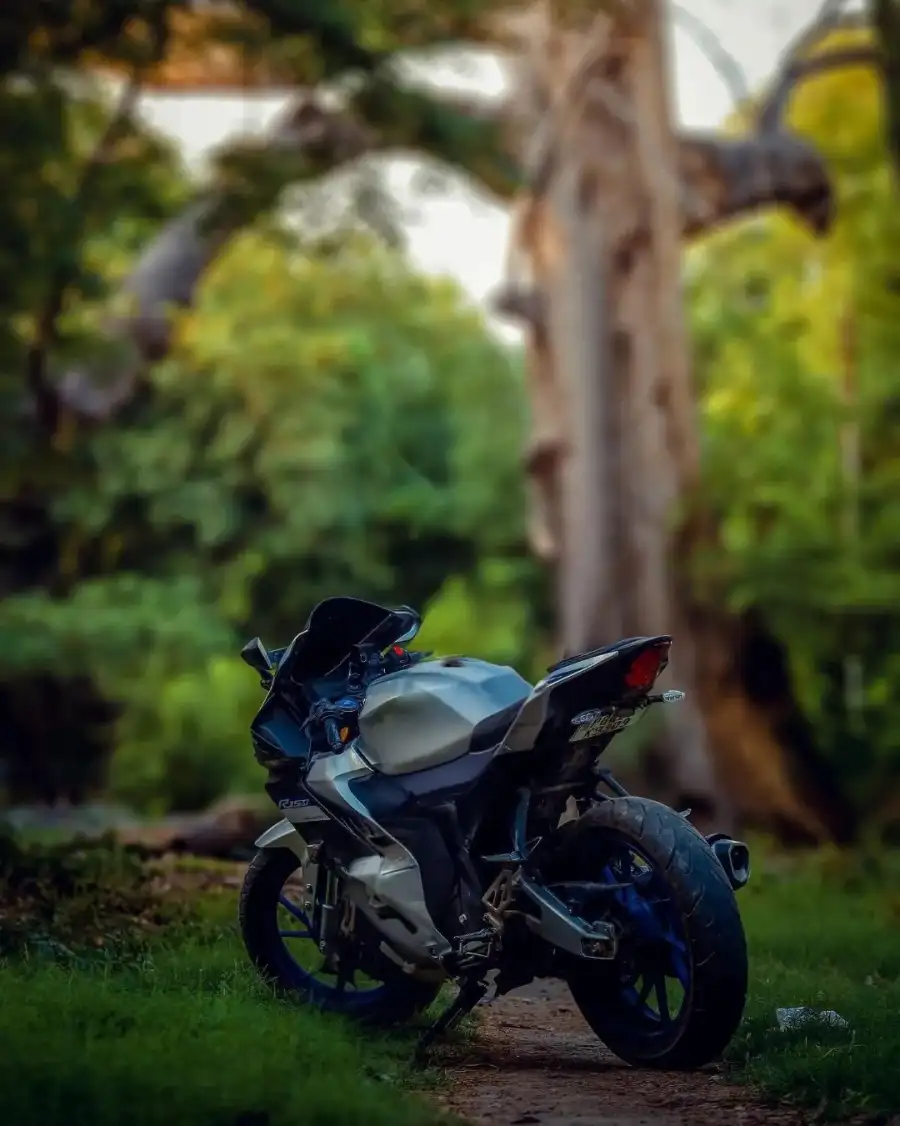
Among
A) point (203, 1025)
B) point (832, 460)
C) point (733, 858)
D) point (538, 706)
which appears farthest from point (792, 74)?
point (203, 1025)

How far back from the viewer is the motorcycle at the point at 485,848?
547 cm

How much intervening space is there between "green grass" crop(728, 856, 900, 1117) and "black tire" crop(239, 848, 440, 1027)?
3.68 ft

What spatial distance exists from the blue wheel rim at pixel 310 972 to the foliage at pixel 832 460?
1185cm

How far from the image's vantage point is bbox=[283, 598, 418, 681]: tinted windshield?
21.3 feet

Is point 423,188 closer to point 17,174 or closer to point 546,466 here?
point 546,466

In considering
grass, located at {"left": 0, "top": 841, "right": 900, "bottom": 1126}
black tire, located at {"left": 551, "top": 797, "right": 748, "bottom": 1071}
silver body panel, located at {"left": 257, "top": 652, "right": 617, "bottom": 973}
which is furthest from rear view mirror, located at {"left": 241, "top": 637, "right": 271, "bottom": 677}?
black tire, located at {"left": 551, "top": 797, "right": 748, "bottom": 1071}

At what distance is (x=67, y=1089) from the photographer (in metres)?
4.43

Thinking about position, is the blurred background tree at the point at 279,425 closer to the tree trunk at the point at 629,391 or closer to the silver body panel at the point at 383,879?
the tree trunk at the point at 629,391

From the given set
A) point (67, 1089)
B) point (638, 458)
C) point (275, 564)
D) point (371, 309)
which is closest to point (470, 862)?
point (67, 1089)

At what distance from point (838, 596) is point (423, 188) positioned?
605cm

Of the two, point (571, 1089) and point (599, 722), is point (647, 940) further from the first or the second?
point (599, 722)

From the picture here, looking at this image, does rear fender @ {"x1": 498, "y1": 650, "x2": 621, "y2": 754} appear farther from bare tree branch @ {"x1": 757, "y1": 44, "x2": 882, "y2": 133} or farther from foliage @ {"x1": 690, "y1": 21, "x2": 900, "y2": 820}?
bare tree branch @ {"x1": 757, "y1": 44, "x2": 882, "y2": 133}

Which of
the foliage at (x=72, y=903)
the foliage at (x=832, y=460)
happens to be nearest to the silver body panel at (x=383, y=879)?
the foliage at (x=72, y=903)

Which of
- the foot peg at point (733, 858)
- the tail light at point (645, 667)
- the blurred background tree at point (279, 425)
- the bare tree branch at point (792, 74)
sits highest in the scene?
the bare tree branch at point (792, 74)
